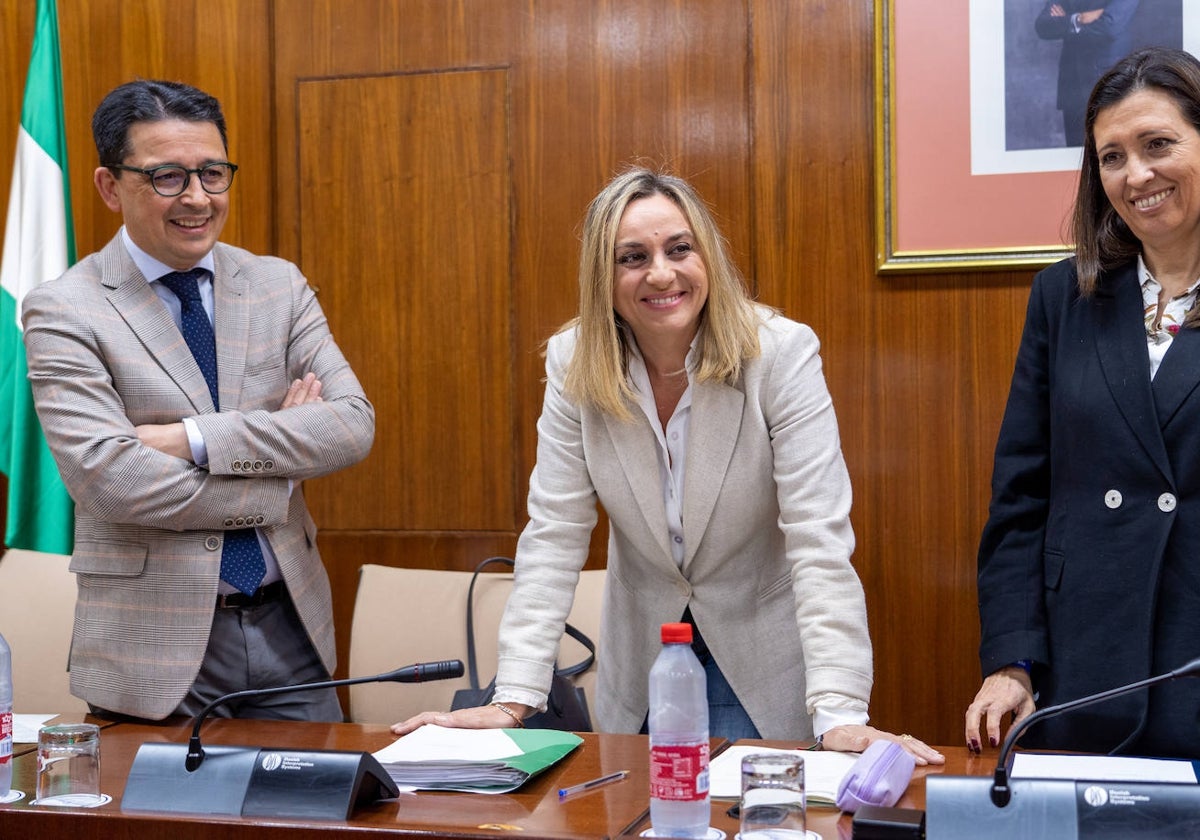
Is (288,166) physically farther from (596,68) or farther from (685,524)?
(685,524)

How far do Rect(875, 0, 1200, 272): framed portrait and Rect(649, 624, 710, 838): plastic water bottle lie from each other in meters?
1.90

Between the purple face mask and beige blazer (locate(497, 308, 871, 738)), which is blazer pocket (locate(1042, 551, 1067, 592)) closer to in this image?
beige blazer (locate(497, 308, 871, 738))

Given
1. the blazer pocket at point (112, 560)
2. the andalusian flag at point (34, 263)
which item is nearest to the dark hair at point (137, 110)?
the blazer pocket at point (112, 560)

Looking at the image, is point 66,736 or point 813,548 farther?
point 813,548

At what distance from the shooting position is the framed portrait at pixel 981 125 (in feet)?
10.2

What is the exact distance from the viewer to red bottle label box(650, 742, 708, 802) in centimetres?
149

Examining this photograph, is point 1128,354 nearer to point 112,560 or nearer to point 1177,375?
point 1177,375

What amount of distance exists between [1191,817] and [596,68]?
2.60m

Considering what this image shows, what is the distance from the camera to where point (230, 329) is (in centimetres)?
255

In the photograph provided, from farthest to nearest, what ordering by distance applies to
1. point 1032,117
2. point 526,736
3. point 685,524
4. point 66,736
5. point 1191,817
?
point 1032,117 → point 685,524 → point 526,736 → point 66,736 → point 1191,817

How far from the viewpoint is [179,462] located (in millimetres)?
2359

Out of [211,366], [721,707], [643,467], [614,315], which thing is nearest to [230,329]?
[211,366]

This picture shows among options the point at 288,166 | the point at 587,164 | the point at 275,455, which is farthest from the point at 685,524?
the point at 288,166

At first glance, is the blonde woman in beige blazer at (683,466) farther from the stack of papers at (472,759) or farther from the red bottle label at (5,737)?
the red bottle label at (5,737)
